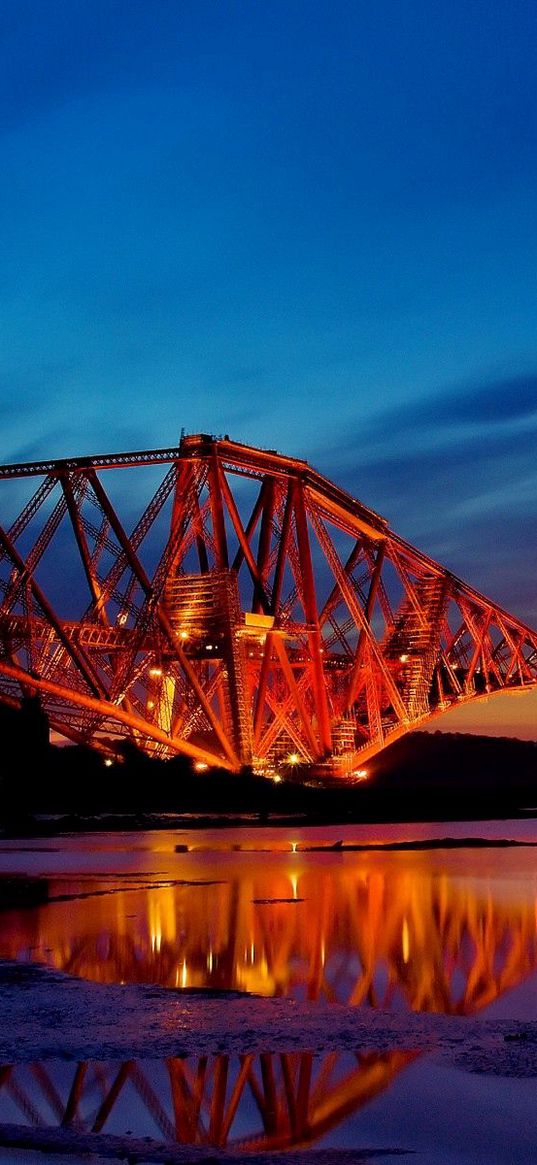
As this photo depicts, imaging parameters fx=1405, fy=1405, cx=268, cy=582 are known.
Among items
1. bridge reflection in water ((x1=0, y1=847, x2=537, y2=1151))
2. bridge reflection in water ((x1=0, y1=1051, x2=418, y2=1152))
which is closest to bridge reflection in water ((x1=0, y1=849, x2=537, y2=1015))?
bridge reflection in water ((x1=0, y1=847, x2=537, y2=1151))

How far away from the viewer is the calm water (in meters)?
12.9

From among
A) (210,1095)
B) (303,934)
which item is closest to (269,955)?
(303,934)

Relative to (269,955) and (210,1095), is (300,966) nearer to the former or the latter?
(269,955)

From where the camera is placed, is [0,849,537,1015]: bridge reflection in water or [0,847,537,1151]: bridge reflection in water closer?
[0,847,537,1151]: bridge reflection in water

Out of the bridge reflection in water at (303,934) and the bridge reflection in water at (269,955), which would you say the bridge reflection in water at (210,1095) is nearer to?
the bridge reflection in water at (269,955)

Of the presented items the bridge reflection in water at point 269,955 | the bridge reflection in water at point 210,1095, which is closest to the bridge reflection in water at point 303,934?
the bridge reflection in water at point 269,955

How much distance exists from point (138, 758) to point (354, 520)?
24.5 metres

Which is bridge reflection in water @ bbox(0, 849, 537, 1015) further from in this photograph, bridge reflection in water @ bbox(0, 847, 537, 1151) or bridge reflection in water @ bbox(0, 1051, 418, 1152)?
bridge reflection in water @ bbox(0, 1051, 418, 1152)

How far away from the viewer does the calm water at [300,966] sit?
12883 millimetres

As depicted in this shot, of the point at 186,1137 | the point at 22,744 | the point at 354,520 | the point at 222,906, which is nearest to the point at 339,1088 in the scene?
the point at 186,1137

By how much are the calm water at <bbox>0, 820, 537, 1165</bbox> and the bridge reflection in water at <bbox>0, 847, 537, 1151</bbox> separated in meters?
0.04

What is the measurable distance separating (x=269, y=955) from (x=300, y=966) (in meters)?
1.43

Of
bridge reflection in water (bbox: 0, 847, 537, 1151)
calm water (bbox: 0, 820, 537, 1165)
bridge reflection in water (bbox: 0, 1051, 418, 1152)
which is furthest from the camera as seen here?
bridge reflection in water (bbox: 0, 847, 537, 1151)

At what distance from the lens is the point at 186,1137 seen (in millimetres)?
12461
